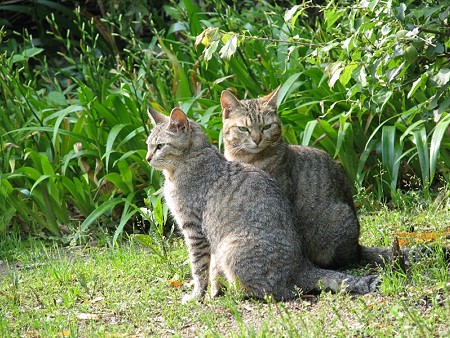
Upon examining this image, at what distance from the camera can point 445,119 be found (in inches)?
264

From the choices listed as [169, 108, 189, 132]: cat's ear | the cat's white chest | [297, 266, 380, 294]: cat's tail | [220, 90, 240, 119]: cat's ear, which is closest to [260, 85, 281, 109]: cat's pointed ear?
[220, 90, 240, 119]: cat's ear

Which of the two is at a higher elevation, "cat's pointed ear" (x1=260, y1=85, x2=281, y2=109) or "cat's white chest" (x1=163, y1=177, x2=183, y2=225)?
"cat's pointed ear" (x1=260, y1=85, x2=281, y2=109)

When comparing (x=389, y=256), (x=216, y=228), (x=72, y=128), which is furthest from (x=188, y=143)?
(x=72, y=128)

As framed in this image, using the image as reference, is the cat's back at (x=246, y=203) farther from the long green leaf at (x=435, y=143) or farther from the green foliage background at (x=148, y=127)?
the long green leaf at (x=435, y=143)

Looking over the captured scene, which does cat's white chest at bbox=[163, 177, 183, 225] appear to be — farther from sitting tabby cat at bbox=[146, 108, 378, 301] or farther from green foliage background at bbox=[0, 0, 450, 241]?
green foliage background at bbox=[0, 0, 450, 241]

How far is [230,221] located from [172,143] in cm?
72

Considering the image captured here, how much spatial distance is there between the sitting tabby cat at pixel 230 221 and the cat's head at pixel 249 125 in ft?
1.57

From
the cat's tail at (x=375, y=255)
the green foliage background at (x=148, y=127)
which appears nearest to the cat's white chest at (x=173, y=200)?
the green foliage background at (x=148, y=127)

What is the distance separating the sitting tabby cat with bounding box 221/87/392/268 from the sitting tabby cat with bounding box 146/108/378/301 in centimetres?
38

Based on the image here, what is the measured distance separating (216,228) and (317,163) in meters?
0.99

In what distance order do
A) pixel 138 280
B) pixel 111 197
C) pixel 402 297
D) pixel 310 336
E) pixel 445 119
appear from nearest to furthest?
pixel 310 336, pixel 402 297, pixel 138 280, pixel 445 119, pixel 111 197

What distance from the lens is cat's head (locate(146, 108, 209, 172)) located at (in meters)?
5.66

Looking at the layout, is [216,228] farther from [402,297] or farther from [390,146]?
[390,146]

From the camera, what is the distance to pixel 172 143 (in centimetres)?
566
